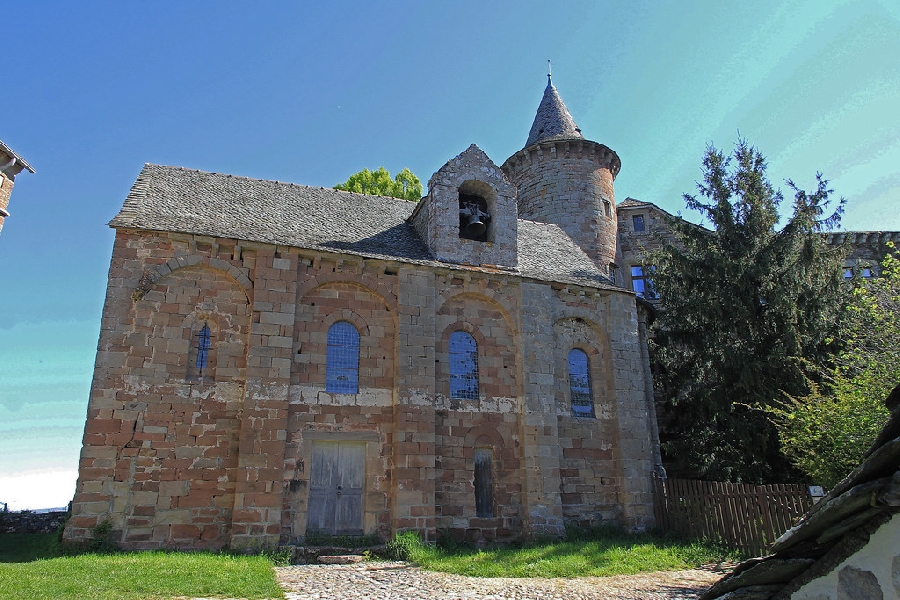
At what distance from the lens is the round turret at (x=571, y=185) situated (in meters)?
→ 25.3

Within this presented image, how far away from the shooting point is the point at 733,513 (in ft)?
47.9

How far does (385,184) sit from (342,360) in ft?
50.0

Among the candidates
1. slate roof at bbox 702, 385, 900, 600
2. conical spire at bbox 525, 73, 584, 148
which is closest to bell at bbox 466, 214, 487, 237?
conical spire at bbox 525, 73, 584, 148

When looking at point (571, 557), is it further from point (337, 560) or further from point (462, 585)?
point (337, 560)

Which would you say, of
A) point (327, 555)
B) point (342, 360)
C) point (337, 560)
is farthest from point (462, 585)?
point (342, 360)

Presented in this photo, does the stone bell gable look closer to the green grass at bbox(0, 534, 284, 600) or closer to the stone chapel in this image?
the stone chapel

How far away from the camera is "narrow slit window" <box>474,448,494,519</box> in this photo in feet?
52.6

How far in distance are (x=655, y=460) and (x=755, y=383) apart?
3.61 metres

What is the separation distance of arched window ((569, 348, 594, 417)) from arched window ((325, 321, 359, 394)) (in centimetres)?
655

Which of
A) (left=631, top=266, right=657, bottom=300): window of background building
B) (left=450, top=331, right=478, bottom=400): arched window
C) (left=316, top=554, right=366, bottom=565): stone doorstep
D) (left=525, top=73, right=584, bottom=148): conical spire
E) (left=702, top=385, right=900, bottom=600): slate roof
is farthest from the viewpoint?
(left=631, top=266, right=657, bottom=300): window of background building

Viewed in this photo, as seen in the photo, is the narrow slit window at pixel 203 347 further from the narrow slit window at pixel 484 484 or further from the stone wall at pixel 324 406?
the narrow slit window at pixel 484 484

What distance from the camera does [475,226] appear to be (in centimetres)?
1925

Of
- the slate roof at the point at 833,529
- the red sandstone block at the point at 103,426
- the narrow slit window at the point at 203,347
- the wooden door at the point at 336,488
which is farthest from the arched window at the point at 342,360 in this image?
the slate roof at the point at 833,529

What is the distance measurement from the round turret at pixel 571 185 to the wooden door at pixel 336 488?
45.1 ft
